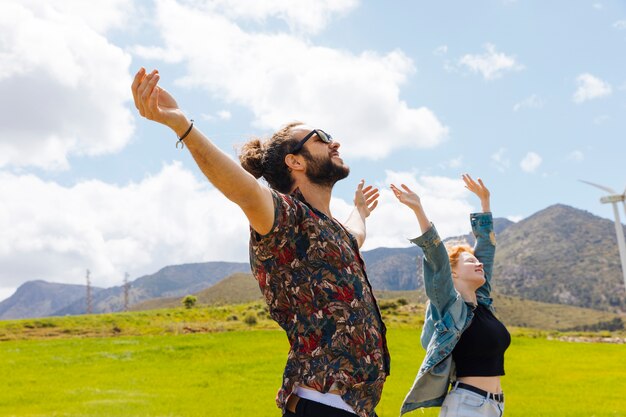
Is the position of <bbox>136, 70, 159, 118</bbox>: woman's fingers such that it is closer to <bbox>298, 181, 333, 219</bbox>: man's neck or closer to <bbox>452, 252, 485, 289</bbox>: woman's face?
<bbox>298, 181, 333, 219</bbox>: man's neck

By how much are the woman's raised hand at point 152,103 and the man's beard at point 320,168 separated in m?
0.84

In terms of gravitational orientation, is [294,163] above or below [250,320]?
above

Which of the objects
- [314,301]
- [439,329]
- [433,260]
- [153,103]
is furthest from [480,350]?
[153,103]

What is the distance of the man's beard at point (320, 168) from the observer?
2895mm

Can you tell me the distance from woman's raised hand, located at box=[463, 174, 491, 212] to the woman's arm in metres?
1.20

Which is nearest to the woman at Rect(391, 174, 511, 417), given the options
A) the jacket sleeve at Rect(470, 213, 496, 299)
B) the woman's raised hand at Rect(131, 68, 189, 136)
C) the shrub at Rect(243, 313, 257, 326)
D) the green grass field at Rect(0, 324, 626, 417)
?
the jacket sleeve at Rect(470, 213, 496, 299)

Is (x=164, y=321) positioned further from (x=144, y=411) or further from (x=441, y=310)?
(x=441, y=310)

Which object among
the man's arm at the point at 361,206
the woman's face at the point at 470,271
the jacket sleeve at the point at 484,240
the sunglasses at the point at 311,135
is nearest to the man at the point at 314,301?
the sunglasses at the point at 311,135

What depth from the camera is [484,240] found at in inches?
210

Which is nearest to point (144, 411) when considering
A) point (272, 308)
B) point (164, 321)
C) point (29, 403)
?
point (29, 403)

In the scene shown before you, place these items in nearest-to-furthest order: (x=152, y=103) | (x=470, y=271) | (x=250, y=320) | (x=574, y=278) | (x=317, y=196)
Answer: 1. (x=152, y=103)
2. (x=317, y=196)
3. (x=470, y=271)
4. (x=250, y=320)
5. (x=574, y=278)

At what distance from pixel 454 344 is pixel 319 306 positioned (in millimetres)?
2193

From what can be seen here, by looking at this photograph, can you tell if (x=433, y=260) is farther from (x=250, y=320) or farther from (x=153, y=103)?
(x=250, y=320)

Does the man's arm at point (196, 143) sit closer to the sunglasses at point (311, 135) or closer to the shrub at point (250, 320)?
the sunglasses at point (311, 135)
